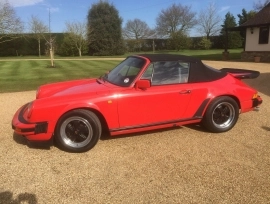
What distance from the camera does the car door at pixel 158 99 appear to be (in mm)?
3758

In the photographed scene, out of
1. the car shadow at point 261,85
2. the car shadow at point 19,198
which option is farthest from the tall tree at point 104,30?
A: the car shadow at point 19,198

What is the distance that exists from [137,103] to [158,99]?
350 millimetres

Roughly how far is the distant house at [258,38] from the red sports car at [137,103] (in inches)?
664

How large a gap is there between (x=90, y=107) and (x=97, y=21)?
35.2 m

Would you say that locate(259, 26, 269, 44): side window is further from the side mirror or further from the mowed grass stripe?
the side mirror

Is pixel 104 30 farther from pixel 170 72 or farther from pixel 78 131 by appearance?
pixel 78 131

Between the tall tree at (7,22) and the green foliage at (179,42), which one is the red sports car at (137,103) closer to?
the tall tree at (7,22)

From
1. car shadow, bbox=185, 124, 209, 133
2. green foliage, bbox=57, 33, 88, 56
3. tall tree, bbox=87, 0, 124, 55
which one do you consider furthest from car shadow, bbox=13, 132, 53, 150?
tall tree, bbox=87, 0, 124, 55

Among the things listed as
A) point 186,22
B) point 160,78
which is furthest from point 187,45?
point 160,78

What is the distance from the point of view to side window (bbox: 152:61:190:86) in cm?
399

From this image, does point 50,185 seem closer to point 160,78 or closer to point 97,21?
point 160,78

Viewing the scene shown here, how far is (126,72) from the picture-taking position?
4.23 metres

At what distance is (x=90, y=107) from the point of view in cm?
357

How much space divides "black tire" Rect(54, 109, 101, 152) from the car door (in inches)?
16.9
